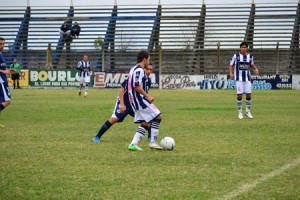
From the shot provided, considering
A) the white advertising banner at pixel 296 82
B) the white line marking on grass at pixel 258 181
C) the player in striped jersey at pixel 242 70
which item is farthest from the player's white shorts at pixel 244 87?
the white advertising banner at pixel 296 82

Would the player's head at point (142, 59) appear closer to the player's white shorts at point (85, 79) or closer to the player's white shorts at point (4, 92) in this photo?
the player's white shorts at point (4, 92)

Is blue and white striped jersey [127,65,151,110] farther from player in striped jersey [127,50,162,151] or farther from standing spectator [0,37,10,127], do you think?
standing spectator [0,37,10,127]

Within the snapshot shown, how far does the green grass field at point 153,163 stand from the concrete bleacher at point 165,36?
34.1 m

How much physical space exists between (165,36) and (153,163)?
45.9 meters

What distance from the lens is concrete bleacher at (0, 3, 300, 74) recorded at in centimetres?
5106

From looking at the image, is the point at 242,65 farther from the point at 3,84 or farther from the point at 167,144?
the point at 167,144

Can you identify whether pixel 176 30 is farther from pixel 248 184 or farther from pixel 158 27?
pixel 248 184

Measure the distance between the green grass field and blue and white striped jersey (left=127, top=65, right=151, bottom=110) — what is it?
0.81 metres

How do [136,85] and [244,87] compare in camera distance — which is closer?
[136,85]

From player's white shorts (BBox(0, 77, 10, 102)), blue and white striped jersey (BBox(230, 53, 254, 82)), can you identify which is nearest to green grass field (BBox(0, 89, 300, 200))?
player's white shorts (BBox(0, 77, 10, 102))

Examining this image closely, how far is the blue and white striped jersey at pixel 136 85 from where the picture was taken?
11.4 metres

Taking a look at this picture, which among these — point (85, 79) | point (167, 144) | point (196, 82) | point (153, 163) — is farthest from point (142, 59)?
point (196, 82)

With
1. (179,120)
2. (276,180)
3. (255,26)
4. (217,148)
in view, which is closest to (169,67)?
(255,26)

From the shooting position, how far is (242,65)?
67.6 feet
